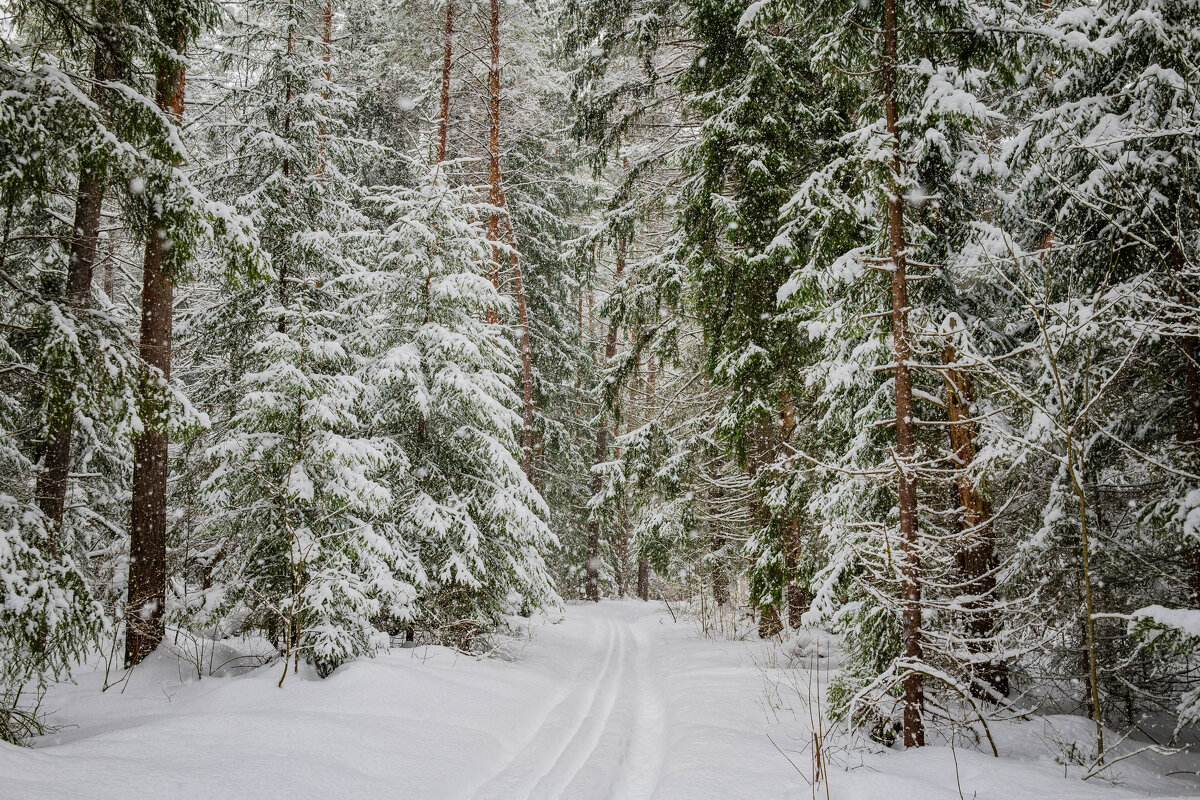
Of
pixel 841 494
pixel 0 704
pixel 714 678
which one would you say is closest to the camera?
pixel 0 704

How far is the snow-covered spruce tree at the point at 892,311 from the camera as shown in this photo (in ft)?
17.1

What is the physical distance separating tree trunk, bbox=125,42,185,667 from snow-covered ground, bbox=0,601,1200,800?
0.50 meters

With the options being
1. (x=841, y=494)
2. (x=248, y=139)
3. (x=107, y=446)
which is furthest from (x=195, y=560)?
(x=841, y=494)

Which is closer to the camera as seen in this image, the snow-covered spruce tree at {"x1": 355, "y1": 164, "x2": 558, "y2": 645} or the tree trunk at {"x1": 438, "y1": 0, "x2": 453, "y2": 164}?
the snow-covered spruce tree at {"x1": 355, "y1": 164, "x2": 558, "y2": 645}

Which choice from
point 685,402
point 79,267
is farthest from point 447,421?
point 685,402

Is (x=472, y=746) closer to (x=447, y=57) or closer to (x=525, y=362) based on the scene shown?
(x=525, y=362)

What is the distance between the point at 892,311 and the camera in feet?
17.3

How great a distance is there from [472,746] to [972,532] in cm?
507

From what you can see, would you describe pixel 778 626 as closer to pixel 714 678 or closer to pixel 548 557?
pixel 714 678

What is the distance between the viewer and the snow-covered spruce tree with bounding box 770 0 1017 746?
5211 mm

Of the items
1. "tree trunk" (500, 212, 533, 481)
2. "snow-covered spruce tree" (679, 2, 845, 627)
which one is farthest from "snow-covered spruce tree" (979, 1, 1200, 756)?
"tree trunk" (500, 212, 533, 481)

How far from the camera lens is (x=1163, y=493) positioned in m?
6.23

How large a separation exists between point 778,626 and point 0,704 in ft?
34.0

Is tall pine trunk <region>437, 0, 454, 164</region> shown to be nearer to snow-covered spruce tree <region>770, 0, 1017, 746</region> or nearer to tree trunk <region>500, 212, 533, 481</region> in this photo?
tree trunk <region>500, 212, 533, 481</region>
